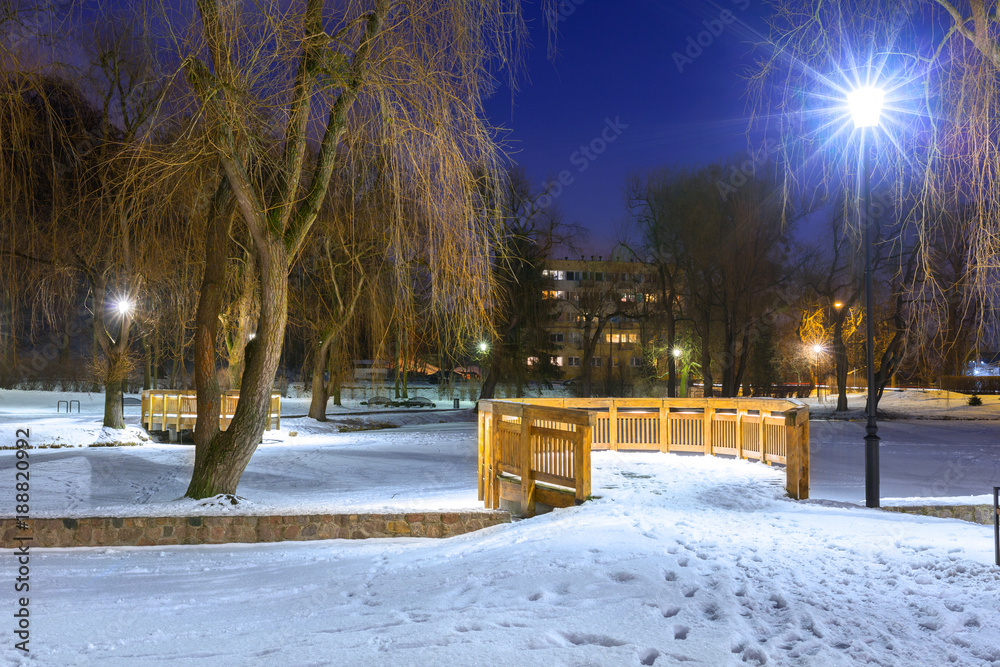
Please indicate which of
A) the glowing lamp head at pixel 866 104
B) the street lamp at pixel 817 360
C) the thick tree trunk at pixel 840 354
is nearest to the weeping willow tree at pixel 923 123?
the glowing lamp head at pixel 866 104

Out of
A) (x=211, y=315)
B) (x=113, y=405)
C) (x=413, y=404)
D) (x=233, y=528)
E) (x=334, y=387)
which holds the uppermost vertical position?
(x=211, y=315)

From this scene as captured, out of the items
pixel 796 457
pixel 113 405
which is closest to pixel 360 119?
pixel 796 457

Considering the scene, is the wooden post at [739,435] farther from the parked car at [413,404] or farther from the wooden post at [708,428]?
the parked car at [413,404]

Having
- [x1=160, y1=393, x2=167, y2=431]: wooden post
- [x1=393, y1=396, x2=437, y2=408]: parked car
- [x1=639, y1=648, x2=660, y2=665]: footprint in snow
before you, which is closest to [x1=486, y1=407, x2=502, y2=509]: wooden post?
[x1=639, y1=648, x2=660, y2=665]: footprint in snow

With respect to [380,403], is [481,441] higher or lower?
higher

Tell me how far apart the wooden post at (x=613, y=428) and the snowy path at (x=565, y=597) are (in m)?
6.15

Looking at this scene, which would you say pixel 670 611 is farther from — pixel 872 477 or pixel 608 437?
pixel 608 437

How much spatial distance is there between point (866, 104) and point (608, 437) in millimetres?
8617

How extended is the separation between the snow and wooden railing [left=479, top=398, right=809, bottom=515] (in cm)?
57

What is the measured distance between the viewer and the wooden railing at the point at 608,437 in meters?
9.23

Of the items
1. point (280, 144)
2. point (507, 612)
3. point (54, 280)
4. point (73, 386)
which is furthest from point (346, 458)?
point (73, 386)

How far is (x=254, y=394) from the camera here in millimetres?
10250

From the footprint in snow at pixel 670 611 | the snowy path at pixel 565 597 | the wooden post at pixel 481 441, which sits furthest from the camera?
the wooden post at pixel 481 441

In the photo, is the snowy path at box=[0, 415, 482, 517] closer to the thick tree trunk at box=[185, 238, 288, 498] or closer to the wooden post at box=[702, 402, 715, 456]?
the thick tree trunk at box=[185, 238, 288, 498]
